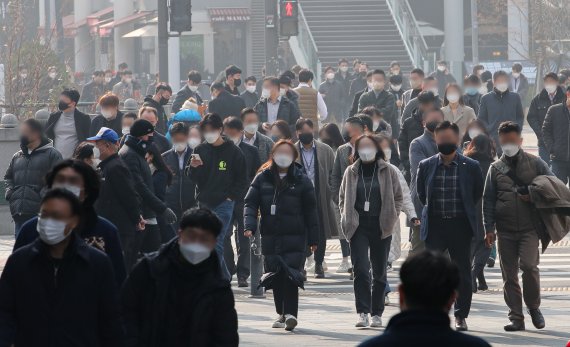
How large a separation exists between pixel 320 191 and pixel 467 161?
12.3ft

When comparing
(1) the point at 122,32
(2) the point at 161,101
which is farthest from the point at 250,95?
(1) the point at 122,32

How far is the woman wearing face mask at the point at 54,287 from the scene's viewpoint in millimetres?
6785

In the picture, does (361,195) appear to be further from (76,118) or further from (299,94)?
(299,94)

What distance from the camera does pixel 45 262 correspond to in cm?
683

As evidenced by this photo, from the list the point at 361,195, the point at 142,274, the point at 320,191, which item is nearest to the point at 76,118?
the point at 320,191

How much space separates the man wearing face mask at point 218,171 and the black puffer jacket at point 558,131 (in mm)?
6656

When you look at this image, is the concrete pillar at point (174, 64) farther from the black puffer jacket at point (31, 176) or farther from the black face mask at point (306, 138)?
the black puffer jacket at point (31, 176)

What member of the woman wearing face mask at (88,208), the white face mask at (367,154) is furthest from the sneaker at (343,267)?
the woman wearing face mask at (88,208)

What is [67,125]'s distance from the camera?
17766mm

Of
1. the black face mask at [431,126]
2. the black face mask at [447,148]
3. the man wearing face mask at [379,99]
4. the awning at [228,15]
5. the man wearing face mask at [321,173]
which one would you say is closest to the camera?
the black face mask at [447,148]

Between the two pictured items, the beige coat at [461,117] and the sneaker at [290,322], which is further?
the beige coat at [461,117]

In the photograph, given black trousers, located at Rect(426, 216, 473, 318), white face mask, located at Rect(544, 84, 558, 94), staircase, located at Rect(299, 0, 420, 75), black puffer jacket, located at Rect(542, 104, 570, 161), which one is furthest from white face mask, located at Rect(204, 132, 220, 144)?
staircase, located at Rect(299, 0, 420, 75)

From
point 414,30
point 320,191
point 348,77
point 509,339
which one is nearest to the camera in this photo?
point 509,339

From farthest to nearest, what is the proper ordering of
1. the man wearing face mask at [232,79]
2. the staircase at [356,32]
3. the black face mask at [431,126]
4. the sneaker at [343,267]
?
the staircase at [356,32], the man wearing face mask at [232,79], the sneaker at [343,267], the black face mask at [431,126]
